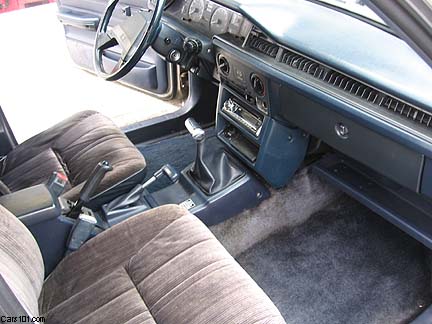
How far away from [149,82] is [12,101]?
86cm

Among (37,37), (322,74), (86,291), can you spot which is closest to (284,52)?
(322,74)

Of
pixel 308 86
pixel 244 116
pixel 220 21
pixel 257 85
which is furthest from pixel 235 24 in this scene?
pixel 308 86

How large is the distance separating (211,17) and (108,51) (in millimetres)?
963

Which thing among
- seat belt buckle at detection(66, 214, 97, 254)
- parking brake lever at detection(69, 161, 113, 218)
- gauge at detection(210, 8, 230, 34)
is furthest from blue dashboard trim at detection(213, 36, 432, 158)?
seat belt buckle at detection(66, 214, 97, 254)

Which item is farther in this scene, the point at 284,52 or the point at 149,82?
the point at 149,82

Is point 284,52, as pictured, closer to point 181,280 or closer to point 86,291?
point 181,280

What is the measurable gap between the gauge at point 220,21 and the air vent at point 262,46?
0.57 feet

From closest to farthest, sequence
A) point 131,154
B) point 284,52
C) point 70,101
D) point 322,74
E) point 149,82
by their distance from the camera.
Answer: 1. point 322,74
2. point 284,52
3. point 131,154
4. point 149,82
5. point 70,101

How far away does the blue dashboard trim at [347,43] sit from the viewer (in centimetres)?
106

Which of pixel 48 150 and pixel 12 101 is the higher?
pixel 48 150

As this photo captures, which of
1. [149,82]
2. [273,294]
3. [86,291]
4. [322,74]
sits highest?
[322,74]

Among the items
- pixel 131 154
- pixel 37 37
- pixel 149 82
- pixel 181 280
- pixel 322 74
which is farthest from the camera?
pixel 37 37

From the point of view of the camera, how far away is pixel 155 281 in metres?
1.09

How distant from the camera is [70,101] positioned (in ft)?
9.08
